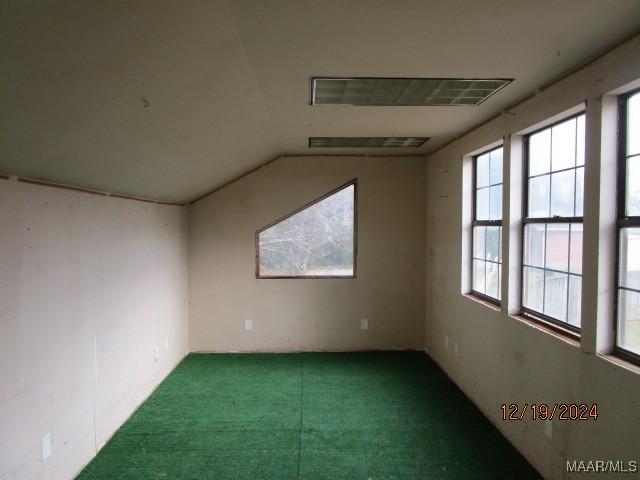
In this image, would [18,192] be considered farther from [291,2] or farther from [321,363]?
[321,363]

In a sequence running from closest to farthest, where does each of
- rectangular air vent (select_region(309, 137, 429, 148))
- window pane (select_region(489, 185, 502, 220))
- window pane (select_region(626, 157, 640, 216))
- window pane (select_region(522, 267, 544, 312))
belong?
window pane (select_region(626, 157, 640, 216))
window pane (select_region(522, 267, 544, 312))
window pane (select_region(489, 185, 502, 220))
rectangular air vent (select_region(309, 137, 429, 148))

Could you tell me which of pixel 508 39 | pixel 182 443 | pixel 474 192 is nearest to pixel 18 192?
pixel 182 443

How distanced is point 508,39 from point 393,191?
10.0ft

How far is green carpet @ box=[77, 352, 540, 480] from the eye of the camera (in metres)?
2.52

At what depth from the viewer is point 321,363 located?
176 inches

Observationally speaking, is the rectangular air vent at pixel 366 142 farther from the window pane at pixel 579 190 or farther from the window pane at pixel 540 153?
the window pane at pixel 579 190

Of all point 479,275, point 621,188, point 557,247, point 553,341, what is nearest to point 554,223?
point 557,247

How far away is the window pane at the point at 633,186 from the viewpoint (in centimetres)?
182

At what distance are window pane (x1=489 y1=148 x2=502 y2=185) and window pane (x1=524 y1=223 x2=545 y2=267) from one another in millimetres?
577

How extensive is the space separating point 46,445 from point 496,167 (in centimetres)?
352

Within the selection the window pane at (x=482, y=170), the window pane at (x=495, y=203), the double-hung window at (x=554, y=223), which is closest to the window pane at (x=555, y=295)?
the double-hung window at (x=554, y=223)

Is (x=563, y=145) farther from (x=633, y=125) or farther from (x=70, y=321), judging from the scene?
(x=70, y=321)

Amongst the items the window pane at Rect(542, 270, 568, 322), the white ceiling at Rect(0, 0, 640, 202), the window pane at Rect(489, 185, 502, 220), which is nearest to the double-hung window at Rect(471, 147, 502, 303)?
the window pane at Rect(489, 185, 502, 220)

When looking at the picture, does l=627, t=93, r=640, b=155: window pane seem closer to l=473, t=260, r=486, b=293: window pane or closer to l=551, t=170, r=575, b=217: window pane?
l=551, t=170, r=575, b=217: window pane
